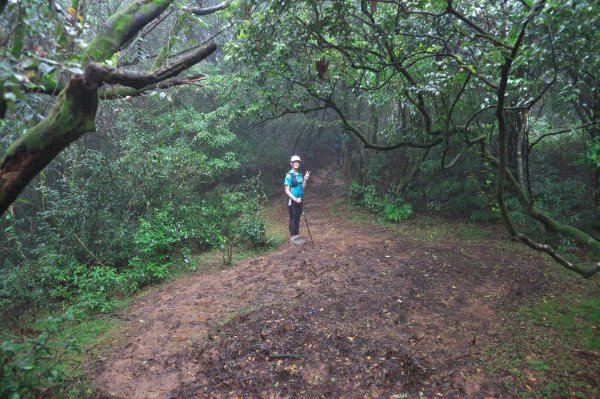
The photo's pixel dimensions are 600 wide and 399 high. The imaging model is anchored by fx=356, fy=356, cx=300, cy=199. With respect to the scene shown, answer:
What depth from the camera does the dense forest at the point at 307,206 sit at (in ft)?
10.1

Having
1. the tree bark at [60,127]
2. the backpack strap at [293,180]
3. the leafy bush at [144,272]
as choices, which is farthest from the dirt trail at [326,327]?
the tree bark at [60,127]

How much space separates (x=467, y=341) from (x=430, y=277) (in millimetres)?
1897

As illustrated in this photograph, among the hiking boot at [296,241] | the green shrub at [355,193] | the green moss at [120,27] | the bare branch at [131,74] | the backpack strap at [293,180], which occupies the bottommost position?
the hiking boot at [296,241]

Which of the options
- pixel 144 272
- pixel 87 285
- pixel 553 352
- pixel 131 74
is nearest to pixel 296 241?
pixel 144 272

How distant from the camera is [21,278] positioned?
577cm

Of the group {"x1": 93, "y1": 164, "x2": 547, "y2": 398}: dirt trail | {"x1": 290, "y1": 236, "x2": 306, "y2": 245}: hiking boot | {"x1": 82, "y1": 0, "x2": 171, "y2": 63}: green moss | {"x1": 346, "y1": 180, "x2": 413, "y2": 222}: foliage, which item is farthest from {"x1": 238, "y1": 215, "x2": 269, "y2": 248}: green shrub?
{"x1": 82, "y1": 0, "x2": 171, "y2": 63}: green moss

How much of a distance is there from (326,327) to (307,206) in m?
8.75

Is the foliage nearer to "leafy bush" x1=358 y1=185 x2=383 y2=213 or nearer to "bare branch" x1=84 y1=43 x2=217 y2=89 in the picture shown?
"leafy bush" x1=358 y1=185 x2=383 y2=213

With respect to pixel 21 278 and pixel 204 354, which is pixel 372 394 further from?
pixel 21 278

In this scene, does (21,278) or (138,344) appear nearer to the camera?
(138,344)

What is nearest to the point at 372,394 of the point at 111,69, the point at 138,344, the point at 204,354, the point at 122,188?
the point at 204,354

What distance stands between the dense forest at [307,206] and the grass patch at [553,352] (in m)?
0.02

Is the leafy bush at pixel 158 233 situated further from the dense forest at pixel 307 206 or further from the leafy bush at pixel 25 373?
the leafy bush at pixel 25 373

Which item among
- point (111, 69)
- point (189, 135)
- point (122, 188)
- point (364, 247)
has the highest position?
point (189, 135)
